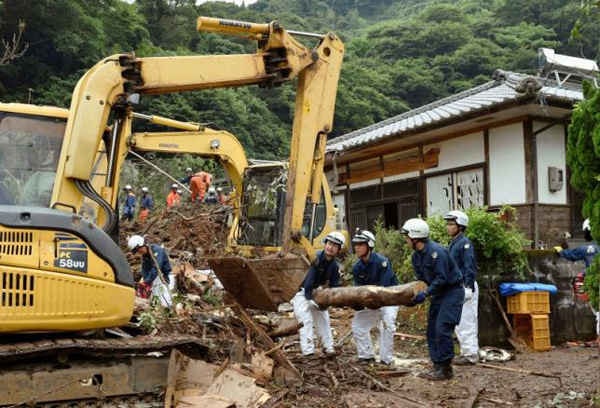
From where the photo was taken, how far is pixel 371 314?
7.77m

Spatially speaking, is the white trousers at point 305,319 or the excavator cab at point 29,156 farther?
the white trousers at point 305,319

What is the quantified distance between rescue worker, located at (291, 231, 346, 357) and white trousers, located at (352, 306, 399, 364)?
16.2 inches

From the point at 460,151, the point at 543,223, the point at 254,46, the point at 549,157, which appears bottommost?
the point at 543,223

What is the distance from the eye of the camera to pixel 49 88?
1017 inches

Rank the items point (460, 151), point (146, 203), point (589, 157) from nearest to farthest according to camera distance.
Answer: point (589, 157) → point (460, 151) → point (146, 203)

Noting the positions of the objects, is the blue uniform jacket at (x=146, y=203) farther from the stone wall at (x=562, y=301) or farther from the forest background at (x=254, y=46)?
the stone wall at (x=562, y=301)

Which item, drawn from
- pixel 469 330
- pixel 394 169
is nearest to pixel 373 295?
pixel 469 330

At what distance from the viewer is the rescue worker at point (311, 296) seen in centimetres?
737

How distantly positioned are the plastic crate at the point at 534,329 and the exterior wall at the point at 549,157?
10.2 feet

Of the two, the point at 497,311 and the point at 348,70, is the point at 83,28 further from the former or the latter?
the point at 497,311

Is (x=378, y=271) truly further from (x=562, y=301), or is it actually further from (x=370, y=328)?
(x=562, y=301)

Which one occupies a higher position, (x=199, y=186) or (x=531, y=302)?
(x=199, y=186)

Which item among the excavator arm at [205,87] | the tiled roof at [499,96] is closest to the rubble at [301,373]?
the excavator arm at [205,87]

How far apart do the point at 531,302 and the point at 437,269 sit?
270 cm
